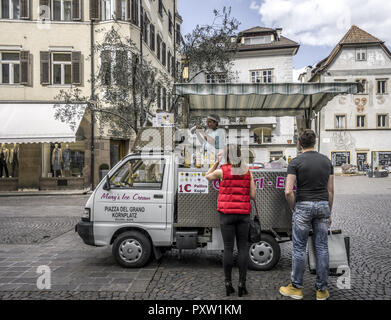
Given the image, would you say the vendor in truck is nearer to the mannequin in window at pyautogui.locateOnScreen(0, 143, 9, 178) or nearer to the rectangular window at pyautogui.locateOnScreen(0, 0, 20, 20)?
the mannequin in window at pyautogui.locateOnScreen(0, 143, 9, 178)

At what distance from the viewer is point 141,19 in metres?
20.5

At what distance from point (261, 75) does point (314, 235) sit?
35.0 metres

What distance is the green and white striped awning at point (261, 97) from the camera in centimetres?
601

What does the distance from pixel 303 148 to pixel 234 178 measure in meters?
0.93

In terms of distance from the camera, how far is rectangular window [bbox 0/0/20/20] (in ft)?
62.6

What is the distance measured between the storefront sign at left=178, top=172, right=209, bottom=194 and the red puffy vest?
0.87 m

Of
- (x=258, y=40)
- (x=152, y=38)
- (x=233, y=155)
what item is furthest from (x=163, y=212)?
(x=258, y=40)

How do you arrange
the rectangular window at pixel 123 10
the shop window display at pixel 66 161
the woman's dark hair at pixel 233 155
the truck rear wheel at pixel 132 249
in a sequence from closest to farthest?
1. the woman's dark hair at pixel 233 155
2. the truck rear wheel at pixel 132 249
3. the shop window display at pixel 66 161
4. the rectangular window at pixel 123 10

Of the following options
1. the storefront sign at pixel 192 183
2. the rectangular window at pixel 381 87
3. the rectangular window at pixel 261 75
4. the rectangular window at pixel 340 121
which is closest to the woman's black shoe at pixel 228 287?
the storefront sign at pixel 192 183

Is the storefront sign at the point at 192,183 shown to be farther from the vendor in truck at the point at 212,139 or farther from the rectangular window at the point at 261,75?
the rectangular window at the point at 261,75

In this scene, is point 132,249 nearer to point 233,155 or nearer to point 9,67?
point 233,155

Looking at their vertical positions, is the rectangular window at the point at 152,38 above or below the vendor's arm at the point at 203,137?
above

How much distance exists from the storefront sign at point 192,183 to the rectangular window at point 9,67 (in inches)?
696

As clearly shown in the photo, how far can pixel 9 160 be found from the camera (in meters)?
19.0
